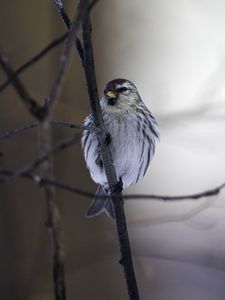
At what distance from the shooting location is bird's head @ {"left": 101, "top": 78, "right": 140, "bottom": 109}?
1985 mm

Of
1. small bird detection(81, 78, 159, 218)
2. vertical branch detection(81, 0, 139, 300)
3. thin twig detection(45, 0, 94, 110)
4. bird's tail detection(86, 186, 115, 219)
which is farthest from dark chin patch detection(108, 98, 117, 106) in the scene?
thin twig detection(45, 0, 94, 110)

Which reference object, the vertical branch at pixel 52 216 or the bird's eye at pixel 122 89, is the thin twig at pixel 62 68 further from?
the bird's eye at pixel 122 89

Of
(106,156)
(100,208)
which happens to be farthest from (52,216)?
(100,208)

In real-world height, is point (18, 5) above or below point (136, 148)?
above

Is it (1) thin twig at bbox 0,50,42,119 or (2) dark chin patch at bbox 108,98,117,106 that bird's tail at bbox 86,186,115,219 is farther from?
(1) thin twig at bbox 0,50,42,119

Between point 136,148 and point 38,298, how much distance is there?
0.74m

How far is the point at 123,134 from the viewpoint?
1964 millimetres

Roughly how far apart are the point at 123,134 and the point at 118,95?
14 cm

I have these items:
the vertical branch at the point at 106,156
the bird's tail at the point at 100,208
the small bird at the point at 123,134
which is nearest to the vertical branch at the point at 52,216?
the vertical branch at the point at 106,156

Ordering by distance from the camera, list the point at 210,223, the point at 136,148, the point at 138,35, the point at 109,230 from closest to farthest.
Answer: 1. the point at 136,148
2. the point at 210,223
3. the point at 109,230
4. the point at 138,35

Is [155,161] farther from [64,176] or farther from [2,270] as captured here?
[2,270]

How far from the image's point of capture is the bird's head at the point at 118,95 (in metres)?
1.99

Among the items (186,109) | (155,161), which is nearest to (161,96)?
(186,109)

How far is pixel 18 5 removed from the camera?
8.38 feet
